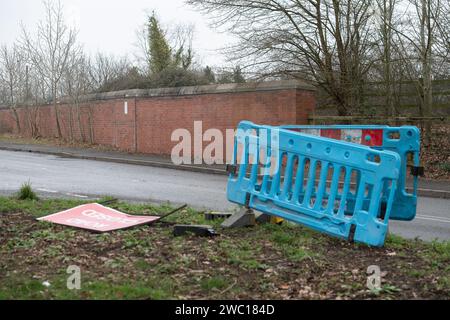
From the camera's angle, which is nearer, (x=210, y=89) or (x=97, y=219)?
(x=97, y=219)

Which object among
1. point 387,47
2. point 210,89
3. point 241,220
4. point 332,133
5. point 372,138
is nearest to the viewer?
point 241,220

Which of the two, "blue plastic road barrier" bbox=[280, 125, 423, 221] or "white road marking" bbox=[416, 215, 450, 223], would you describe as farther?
"white road marking" bbox=[416, 215, 450, 223]

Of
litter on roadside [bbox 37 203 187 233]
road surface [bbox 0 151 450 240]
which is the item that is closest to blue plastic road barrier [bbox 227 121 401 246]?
litter on roadside [bbox 37 203 187 233]

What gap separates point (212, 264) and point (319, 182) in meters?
1.76

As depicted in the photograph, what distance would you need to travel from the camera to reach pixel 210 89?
20.6 meters

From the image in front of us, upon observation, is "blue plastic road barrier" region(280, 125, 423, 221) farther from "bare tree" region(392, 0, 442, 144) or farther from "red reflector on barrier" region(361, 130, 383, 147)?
"bare tree" region(392, 0, 442, 144)

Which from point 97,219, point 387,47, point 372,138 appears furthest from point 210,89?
point 97,219

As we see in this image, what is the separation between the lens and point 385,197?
248 inches

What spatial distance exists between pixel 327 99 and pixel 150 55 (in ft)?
67.3

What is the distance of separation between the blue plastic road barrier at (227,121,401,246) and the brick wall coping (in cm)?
1176

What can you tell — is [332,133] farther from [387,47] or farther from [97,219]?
[387,47]

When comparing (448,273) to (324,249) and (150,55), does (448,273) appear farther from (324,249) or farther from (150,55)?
(150,55)

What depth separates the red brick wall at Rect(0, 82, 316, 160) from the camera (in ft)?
60.2
